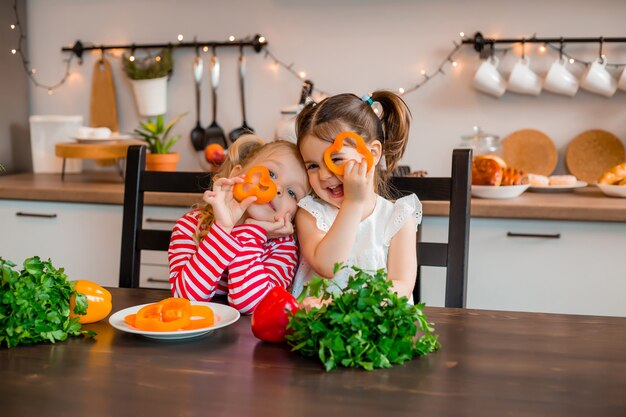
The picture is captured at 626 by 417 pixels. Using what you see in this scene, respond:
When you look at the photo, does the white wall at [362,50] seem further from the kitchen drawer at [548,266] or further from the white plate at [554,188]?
the kitchen drawer at [548,266]

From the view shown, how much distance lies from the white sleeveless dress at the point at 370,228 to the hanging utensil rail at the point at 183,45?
145 cm

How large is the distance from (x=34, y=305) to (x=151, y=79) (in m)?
1.97

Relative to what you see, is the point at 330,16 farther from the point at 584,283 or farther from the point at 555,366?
the point at 555,366

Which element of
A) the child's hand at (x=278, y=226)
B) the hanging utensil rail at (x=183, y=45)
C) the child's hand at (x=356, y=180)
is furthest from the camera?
the hanging utensil rail at (x=183, y=45)

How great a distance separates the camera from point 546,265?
7.41 feet

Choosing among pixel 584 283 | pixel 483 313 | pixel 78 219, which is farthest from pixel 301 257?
pixel 78 219

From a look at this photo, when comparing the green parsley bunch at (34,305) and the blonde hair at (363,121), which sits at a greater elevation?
the blonde hair at (363,121)

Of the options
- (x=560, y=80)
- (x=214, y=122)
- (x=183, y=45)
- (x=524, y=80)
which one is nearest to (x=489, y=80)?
(x=524, y=80)

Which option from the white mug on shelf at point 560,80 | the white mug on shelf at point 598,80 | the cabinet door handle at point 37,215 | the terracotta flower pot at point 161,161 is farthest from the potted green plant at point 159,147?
the white mug on shelf at point 598,80

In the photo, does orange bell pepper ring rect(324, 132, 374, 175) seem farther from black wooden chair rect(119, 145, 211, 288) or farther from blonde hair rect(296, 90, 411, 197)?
black wooden chair rect(119, 145, 211, 288)

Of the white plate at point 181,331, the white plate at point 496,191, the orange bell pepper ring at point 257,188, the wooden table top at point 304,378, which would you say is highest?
the white plate at point 496,191

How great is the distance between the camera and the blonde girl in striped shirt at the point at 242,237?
1.37 meters

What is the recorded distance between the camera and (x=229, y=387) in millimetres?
905

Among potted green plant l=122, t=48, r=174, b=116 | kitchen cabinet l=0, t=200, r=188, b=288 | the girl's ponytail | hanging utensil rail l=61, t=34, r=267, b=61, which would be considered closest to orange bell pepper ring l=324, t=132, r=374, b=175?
the girl's ponytail
